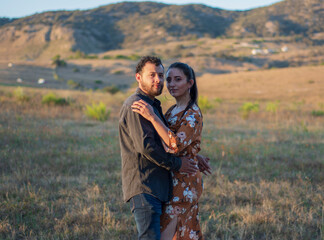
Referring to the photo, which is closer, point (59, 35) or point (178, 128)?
point (178, 128)

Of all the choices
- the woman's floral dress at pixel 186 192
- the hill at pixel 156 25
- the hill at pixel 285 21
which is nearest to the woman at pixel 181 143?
the woman's floral dress at pixel 186 192

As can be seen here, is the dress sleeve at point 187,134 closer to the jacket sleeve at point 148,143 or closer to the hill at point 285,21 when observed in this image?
the jacket sleeve at point 148,143

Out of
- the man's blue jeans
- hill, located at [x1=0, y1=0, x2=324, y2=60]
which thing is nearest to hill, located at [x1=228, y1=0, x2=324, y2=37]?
hill, located at [x1=0, y1=0, x2=324, y2=60]

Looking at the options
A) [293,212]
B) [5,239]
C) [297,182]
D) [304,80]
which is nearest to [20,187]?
[5,239]

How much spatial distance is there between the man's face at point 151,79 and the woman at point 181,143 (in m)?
0.16

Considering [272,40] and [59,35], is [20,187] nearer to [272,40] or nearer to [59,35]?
[59,35]

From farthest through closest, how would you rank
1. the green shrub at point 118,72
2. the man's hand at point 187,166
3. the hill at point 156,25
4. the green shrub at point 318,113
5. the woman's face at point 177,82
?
the hill at point 156,25 < the green shrub at point 118,72 < the green shrub at point 318,113 < the woman's face at point 177,82 < the man's hand at point 187,166

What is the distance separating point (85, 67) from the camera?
47.2m

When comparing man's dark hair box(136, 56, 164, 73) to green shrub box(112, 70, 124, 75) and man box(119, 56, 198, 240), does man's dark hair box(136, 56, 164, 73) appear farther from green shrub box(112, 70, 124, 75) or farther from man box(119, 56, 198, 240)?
green shrub box(112, 70, 124, 75)

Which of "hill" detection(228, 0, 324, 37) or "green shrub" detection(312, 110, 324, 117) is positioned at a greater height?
"hill" detection(228, 0, 324, 37)

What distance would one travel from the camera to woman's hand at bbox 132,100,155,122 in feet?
7.41

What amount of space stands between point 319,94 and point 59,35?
2462 inches

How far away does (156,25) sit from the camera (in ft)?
291

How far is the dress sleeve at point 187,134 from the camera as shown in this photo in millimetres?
2277
